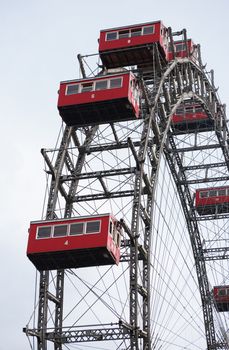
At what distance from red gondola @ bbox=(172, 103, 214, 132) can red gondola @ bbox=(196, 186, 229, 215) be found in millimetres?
5729

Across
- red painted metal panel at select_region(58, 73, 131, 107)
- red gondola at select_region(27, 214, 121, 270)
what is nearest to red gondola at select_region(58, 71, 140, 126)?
red painted metal panel at select_region(58, 73, 131, 107)

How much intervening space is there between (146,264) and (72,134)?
959 cm

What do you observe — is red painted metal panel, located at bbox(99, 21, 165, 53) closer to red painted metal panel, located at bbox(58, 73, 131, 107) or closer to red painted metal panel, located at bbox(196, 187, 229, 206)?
red painted metal panel, located at bbox(58, 73, 131, 107)

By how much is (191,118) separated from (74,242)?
28.3m

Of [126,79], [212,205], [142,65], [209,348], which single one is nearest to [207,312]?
[209,348]

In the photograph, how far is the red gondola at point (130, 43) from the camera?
146 ft

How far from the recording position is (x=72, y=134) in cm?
4441

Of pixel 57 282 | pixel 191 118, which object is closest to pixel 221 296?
pixel 191 118

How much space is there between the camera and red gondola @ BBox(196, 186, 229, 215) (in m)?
63.6

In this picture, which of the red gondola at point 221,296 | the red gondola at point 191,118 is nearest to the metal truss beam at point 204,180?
the red gondola at point 191,118

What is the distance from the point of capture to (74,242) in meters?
35.9

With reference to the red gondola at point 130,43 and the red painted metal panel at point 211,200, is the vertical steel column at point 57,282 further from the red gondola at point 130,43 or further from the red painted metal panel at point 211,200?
the red painted metal panel at point 211,200

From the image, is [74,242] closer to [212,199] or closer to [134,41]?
[134,41]

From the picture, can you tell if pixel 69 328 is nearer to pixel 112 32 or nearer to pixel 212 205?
pixel 112 32
